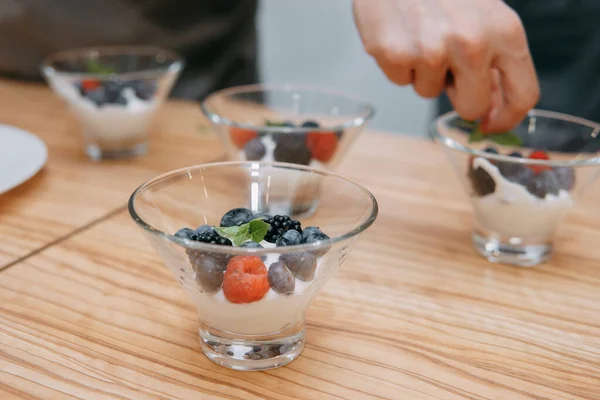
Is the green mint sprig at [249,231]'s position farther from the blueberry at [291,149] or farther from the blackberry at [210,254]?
the blueberry at [291,149]

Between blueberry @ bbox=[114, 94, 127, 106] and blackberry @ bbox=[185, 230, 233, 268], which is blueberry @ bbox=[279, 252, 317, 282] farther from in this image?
blueberry @ bbox=[114, 94, 127, 106]

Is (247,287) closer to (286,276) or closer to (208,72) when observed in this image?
(286,276)

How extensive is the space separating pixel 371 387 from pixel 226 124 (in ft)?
1.68

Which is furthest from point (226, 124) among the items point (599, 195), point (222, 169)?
point (599, 195)

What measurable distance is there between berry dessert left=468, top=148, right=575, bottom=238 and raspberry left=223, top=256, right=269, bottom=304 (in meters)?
0.42

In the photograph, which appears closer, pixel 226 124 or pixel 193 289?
pixel 193 289

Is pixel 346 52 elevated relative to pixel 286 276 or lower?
lower

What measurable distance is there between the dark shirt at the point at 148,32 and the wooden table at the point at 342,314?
0.73 metres

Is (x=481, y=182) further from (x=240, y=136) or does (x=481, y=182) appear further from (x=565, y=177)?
(x=240, y=136)

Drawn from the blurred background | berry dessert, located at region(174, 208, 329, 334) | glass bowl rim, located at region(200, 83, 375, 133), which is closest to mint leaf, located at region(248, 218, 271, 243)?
berry dessert, located at region(174, 208, 329, 334)

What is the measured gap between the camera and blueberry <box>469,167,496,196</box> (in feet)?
2.95

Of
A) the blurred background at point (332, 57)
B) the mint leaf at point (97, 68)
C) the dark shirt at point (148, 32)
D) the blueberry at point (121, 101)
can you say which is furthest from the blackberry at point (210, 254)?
the blurred background at point (332, 57)

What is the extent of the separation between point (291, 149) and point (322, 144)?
0.17 ft

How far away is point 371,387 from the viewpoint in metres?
0.63
